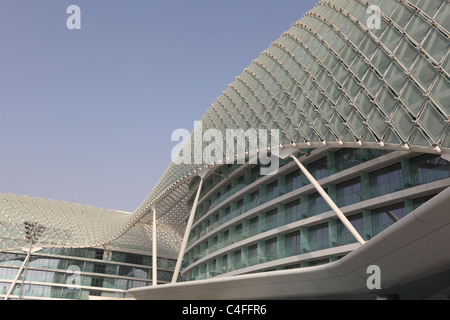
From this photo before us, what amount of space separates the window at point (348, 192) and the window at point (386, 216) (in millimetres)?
1743

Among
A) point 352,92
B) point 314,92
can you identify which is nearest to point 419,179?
point 352,92

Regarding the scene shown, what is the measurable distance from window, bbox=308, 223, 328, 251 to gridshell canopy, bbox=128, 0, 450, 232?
6442 millimetres

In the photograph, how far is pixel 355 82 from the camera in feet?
97.0

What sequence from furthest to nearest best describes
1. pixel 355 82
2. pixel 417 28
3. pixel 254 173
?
pixel 254 173
pixel 355 82
pixel 417 28

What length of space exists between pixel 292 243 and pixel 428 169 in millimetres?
13127

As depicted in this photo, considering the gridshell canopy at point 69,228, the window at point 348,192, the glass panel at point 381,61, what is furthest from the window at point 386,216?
the gridshell canopy at point 69,228

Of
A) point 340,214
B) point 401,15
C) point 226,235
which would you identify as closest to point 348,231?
point 340,214

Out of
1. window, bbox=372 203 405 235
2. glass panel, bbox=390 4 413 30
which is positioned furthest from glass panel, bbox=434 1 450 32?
window, bbox=372 203 405 235

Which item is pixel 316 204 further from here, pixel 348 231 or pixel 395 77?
pixel 395 77

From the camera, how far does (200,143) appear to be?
50.5 meters

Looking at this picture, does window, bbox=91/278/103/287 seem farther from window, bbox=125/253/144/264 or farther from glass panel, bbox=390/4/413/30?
glass panel, bbox=390/4/413/30
